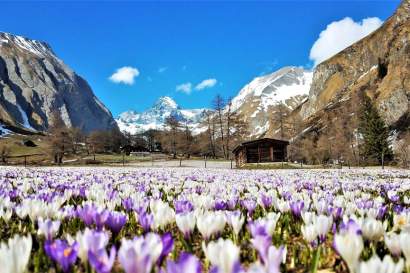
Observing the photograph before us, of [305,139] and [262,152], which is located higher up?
[305,139]

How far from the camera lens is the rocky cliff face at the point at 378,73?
11569 centimetres

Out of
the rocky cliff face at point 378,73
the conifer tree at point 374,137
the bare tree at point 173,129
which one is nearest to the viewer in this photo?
the conifer tree at point 374,137

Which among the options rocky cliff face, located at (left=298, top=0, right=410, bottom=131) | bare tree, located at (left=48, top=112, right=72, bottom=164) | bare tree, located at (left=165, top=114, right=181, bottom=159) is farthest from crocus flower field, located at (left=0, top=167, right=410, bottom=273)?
rocky cliff face, located at (left=298, top=0, right=410, bottom=131)

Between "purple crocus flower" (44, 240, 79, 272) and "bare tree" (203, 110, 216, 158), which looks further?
"bare tree" (203, 110, 216, 158)

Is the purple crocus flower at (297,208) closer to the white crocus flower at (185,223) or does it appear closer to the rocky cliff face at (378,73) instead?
the white crocus flower at (185,223)

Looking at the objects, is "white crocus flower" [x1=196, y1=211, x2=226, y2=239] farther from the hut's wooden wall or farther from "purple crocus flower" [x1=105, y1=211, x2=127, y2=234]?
the hut's wooden wall

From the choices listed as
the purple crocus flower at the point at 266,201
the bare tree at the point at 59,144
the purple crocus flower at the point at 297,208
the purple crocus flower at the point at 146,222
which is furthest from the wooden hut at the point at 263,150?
the purple crocus flower at the point at 146,222

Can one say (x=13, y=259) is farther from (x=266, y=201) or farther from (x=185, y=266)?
(x=266, y=201)

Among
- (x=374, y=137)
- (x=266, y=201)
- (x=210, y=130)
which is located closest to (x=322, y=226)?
(x=266, y=201)

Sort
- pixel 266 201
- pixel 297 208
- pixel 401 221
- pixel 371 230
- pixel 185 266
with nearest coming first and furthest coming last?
1. pixel 185 266
2. pixel 371 230
3. pixel 401 221
4. pixel 297 208
5. pixel 266 201

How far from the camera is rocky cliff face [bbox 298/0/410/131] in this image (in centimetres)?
11569

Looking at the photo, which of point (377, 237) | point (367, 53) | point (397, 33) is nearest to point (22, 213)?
point (377, 237)

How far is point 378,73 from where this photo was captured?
144 m

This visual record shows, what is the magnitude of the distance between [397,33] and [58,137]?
129 metres
